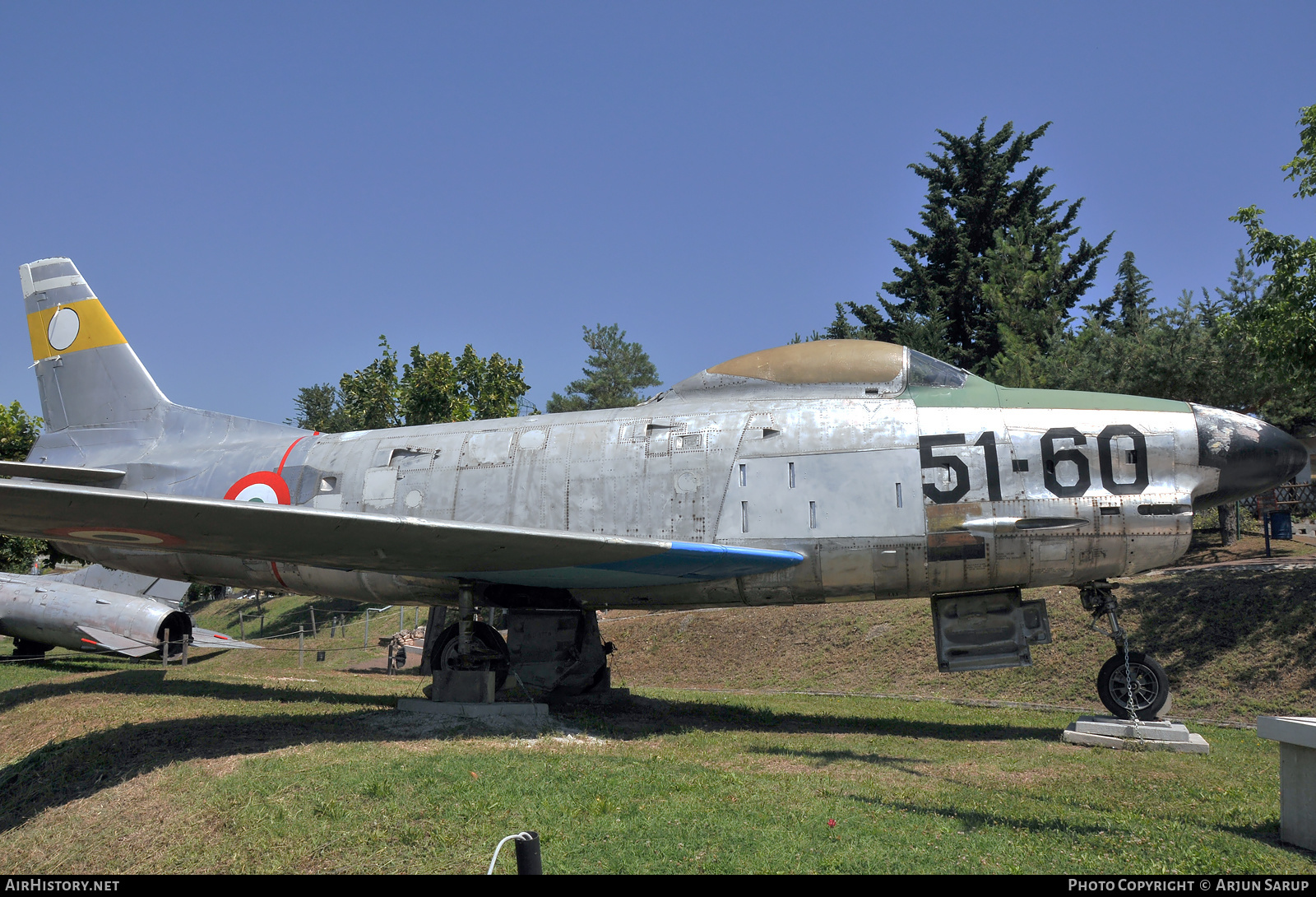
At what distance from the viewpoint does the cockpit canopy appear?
10.7 m

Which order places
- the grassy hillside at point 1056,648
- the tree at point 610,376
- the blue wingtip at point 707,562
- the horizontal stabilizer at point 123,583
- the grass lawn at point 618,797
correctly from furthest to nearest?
the tree at point 610,376
the horizontal stabilizer at point 123,583
the grassy hillside at point 1056,648
the blue wingtip at point 707,562
the grass lawn at point 618,797

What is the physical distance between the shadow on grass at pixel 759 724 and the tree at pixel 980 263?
2391 cm

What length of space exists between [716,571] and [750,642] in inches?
453

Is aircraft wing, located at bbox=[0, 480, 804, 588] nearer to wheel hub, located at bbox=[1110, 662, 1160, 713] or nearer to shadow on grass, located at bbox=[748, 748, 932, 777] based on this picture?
shadow on grass, located at bbox=[748, 748, 932, 777]

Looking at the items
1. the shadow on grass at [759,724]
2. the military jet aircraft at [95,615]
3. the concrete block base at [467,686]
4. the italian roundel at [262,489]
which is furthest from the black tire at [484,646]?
the military jet aircraft at [95,615]

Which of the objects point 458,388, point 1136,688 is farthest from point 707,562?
point 458,388

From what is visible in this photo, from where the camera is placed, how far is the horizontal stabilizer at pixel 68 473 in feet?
39.4

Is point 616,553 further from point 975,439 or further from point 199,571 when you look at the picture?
point 199,571

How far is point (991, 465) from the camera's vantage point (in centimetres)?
982

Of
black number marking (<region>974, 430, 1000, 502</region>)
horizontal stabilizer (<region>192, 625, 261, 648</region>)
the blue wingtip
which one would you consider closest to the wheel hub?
black number marking (<region>974, 430, 1000, 502</region>)

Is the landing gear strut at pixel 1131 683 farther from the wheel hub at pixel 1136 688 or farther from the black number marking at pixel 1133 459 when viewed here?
the black number marking at pixel 1133 459

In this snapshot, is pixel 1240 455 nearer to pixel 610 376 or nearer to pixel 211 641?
pixel 211 641

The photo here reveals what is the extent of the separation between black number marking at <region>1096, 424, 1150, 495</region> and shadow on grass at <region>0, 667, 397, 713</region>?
10.3 meters

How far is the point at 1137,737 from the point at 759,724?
4.37 m
